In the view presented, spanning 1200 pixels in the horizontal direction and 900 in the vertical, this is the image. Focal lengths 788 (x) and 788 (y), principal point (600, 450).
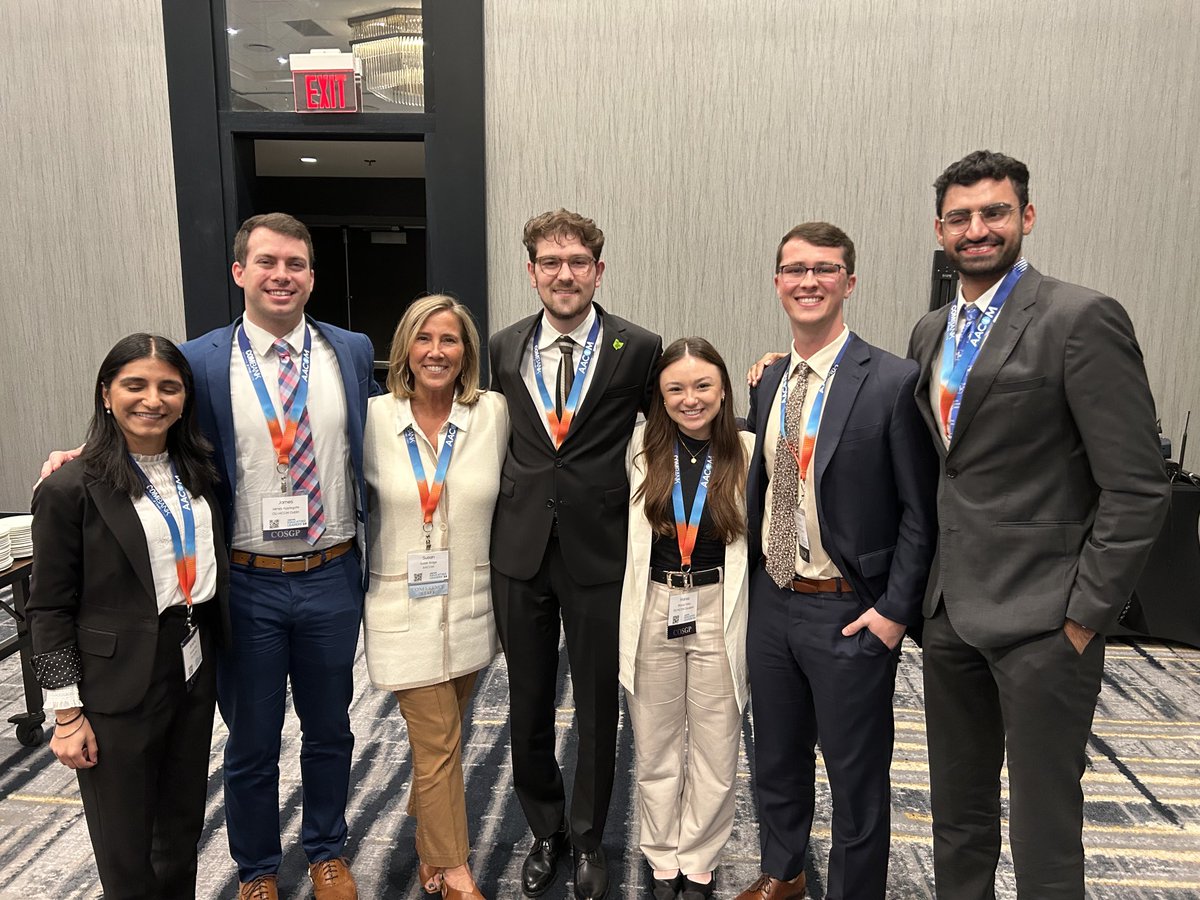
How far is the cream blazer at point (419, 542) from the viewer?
2.13 meters

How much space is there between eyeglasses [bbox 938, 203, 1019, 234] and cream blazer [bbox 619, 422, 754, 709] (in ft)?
2.46

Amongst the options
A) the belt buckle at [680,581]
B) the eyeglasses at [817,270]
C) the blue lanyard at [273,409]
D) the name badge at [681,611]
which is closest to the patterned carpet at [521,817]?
the name badge at [681,611]

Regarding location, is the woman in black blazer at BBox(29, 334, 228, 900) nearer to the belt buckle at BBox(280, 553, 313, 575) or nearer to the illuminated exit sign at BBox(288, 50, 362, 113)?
the belt buckle at BBox(280, 553, 313, 575)

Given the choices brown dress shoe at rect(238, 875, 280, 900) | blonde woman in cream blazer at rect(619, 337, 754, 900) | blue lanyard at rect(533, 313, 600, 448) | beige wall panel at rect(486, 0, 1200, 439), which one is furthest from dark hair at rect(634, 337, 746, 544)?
beige wall panel at rect(486, 0, 1200, 439)

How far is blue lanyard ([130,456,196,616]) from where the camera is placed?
5.87ft

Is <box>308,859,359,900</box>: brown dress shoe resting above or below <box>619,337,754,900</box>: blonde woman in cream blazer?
below

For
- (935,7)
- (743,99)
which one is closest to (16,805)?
(743,99)

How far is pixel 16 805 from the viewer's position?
272 cm

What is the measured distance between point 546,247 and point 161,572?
4.07 ft

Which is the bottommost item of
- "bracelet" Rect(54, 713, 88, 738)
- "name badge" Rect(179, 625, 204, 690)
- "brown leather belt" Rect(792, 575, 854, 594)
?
"bracelet" Rect(54, 713, 88, 738)

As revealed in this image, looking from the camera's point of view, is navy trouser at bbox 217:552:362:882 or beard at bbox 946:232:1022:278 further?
navy trouser at bbox 217:552:362:882

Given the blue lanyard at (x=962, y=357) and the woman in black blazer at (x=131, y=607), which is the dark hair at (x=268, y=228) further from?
the blue lanyard at (x=962, y=357)

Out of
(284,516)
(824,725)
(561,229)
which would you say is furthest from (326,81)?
(824,725)

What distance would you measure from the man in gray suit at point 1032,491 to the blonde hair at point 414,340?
3.89 ft
